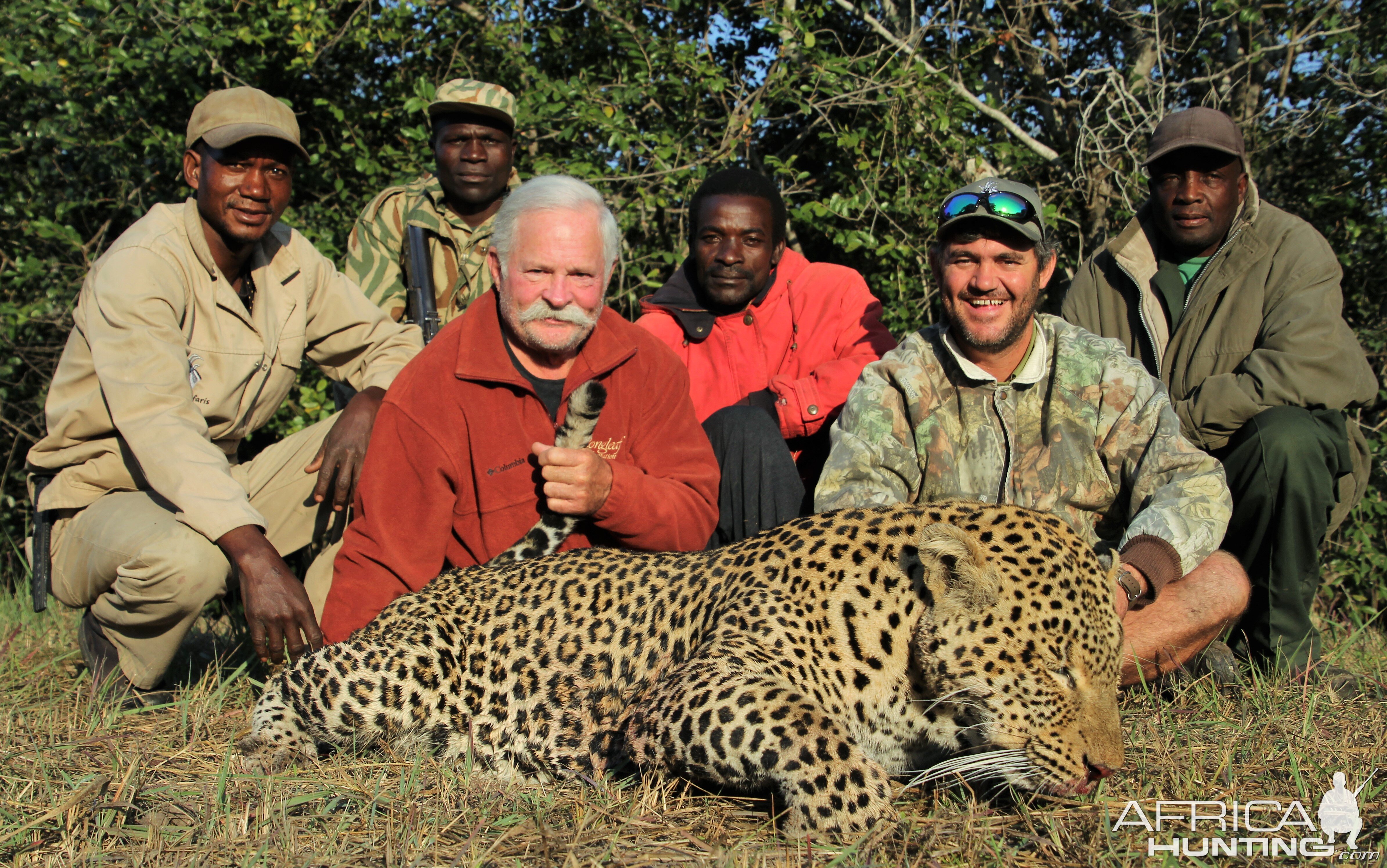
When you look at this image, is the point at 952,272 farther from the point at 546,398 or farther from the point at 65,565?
the point at 65,565

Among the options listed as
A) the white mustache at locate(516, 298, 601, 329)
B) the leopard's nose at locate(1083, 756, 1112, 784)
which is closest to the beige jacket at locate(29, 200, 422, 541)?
the white mustache at locate(516, 298, 601, 329)

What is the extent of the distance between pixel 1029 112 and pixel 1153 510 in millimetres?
5211

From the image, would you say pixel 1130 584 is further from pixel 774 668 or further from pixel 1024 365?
pixel 774 668

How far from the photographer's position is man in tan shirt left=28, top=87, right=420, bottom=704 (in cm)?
429

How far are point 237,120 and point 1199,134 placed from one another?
193 inches

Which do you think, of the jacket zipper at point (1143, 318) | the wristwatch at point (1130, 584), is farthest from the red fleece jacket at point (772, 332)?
the wristwatch at point (1130, 584)

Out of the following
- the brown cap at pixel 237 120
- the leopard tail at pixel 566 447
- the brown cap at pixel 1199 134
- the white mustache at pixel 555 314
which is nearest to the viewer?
the leopard tail at pixel 566 447

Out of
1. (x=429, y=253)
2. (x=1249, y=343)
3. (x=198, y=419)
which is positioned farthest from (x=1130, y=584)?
(x=429, y=253)

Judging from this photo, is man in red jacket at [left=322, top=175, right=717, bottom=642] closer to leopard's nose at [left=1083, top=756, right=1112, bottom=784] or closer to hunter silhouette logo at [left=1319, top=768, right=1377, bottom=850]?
leopard's nose at [left=1083, top=756, right=1112, bottom=784]

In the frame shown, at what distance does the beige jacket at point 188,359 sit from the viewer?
4.32 metres

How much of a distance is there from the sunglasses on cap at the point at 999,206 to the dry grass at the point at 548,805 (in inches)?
81.7

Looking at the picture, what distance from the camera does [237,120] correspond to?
4887 mm
